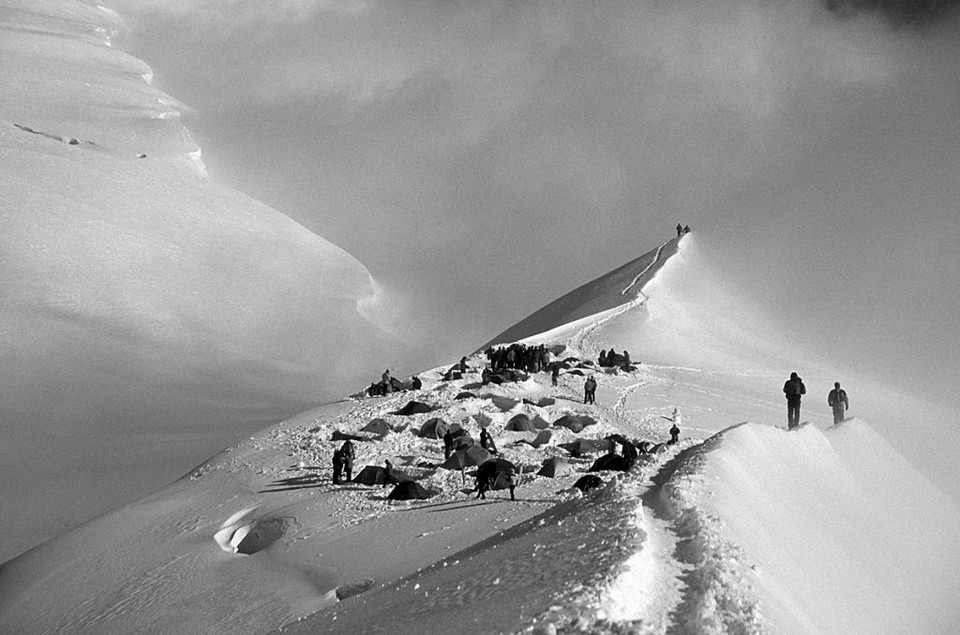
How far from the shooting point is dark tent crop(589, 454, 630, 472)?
19.2m

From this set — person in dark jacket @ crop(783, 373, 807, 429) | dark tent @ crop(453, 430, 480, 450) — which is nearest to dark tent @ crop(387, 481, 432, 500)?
dark tent @ crop(453, 430, 480, 450)

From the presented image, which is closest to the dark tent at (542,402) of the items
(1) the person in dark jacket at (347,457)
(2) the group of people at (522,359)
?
(2) the group of people at (522,359)

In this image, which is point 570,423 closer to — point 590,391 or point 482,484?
point 590,391

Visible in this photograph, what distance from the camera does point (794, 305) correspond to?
53.3 meters

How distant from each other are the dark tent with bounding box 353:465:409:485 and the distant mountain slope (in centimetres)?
2827

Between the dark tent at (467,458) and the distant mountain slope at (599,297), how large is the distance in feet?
90.2

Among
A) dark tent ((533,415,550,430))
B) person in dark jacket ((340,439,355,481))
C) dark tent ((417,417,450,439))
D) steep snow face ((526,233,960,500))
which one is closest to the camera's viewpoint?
person in dark jacket ((340,439,355,481))

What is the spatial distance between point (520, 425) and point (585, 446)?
3995 millimetres

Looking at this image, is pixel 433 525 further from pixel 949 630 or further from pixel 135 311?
pixel 135 311

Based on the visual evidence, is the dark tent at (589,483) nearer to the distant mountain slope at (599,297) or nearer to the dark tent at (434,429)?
the dark tent at (434,429)

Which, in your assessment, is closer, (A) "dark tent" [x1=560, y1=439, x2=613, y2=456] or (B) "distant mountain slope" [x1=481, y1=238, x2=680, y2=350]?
(A) "dark tent" [x1=560, y1=439, x2=613, y2=456]

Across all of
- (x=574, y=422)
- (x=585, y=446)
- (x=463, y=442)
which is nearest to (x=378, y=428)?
(x=463, y=442)

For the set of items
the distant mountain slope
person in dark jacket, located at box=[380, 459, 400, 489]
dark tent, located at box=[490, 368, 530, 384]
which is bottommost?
person in dark jacket, located at box=[380, 459, 400, 489]

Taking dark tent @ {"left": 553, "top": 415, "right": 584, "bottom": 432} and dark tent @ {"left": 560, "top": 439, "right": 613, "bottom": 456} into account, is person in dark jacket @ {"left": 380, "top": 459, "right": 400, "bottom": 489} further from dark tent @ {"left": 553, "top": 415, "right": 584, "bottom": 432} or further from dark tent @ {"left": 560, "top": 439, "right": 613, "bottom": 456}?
dark tent @ {"left": 553, "top": 415, "right": 584, "bottom": 432}
